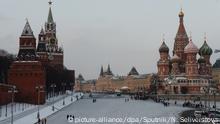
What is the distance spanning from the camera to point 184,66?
127625 millimetres

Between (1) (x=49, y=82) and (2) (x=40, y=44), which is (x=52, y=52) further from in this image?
(1) (x=49, y=82)

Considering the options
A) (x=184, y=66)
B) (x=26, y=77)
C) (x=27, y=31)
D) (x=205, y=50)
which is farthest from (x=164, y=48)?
(x=26, y=77)

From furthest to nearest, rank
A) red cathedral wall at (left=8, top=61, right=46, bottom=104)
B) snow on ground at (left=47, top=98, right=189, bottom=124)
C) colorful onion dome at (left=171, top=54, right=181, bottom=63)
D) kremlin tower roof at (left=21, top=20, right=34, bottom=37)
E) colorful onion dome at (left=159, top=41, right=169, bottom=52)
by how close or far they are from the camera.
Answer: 1. colorful onion dome at (left=159, top=41, right=169, bottom=52)
2. colorful onion dome at (left=171, top=54, right=181, bottom=63)
3. kremlin tower roof at (left=21, top=20, right=34, bottom=37)
4. red cathedral wall at (left=8, top=61, right=46, bottom=104)
5. snow on ground at (left=47, top=98, right=189, bottom=124)

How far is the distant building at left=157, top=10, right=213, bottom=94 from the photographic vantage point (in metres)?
120

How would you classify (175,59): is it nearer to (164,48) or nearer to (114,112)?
(164,48)

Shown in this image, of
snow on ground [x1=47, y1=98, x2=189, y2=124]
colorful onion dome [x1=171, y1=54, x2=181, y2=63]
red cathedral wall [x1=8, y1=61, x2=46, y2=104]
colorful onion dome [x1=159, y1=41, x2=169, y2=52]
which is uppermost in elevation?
colorful onion dome [x1=159, y1=41, x2=169, y2=52]

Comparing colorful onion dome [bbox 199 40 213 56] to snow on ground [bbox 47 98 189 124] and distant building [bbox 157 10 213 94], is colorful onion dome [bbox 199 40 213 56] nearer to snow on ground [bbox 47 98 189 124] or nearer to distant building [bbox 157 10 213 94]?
distant building [bbox 157 10 213 94]

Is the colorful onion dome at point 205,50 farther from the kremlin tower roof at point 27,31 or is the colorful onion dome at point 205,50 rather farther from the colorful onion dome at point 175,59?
the kremlin tower roof at point 27,31

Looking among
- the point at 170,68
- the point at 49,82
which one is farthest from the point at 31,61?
the point at 170,68

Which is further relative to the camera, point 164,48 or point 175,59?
point 164,48

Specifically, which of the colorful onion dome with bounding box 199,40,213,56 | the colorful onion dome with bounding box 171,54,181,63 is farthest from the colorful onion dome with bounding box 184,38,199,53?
the colorful onion dome with bounding box 199,40,213,56

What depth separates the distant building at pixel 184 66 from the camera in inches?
4707

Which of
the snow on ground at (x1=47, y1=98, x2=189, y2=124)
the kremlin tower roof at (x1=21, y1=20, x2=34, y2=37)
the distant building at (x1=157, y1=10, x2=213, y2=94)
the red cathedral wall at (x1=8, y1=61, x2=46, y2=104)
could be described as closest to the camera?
the snow on ground at (x1=47, y1=98, x2=189, y2=124)

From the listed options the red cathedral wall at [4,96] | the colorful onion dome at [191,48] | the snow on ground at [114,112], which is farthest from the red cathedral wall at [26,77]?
the colorful onion dome at [191,48]
